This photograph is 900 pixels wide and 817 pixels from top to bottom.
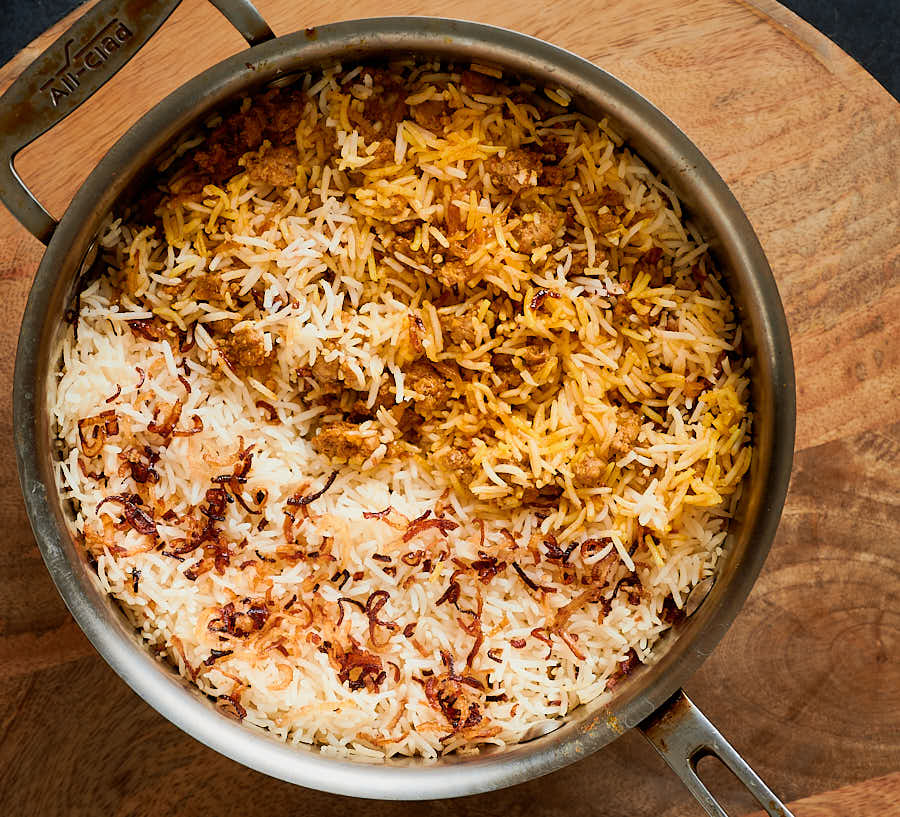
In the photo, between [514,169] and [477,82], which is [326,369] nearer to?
[514,169]

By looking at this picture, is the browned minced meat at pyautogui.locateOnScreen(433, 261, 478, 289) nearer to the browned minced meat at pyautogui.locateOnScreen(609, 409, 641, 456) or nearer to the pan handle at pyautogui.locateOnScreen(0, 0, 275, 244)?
the browned minced meat at pyautogui.locateOnScreen(609, 409, 641, 456)

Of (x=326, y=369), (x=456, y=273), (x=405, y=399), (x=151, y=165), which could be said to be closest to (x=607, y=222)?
(x=456, y=273)

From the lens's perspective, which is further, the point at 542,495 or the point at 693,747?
the point at 542,495

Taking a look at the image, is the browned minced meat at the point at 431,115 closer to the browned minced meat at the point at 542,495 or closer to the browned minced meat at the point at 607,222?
the browned minced meat at the point at 607,222

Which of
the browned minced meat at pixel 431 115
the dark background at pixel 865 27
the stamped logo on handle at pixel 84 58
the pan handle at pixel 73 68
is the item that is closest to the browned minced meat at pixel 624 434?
the browned minced meat at pixel 431 115

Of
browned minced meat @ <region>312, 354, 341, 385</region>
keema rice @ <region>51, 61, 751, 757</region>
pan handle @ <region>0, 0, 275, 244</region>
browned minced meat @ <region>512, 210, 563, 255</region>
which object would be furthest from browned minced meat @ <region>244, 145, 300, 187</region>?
browned minced meat @ <region>512, 210, 563, 255</region>

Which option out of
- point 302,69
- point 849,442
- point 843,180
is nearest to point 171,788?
point 302,69
